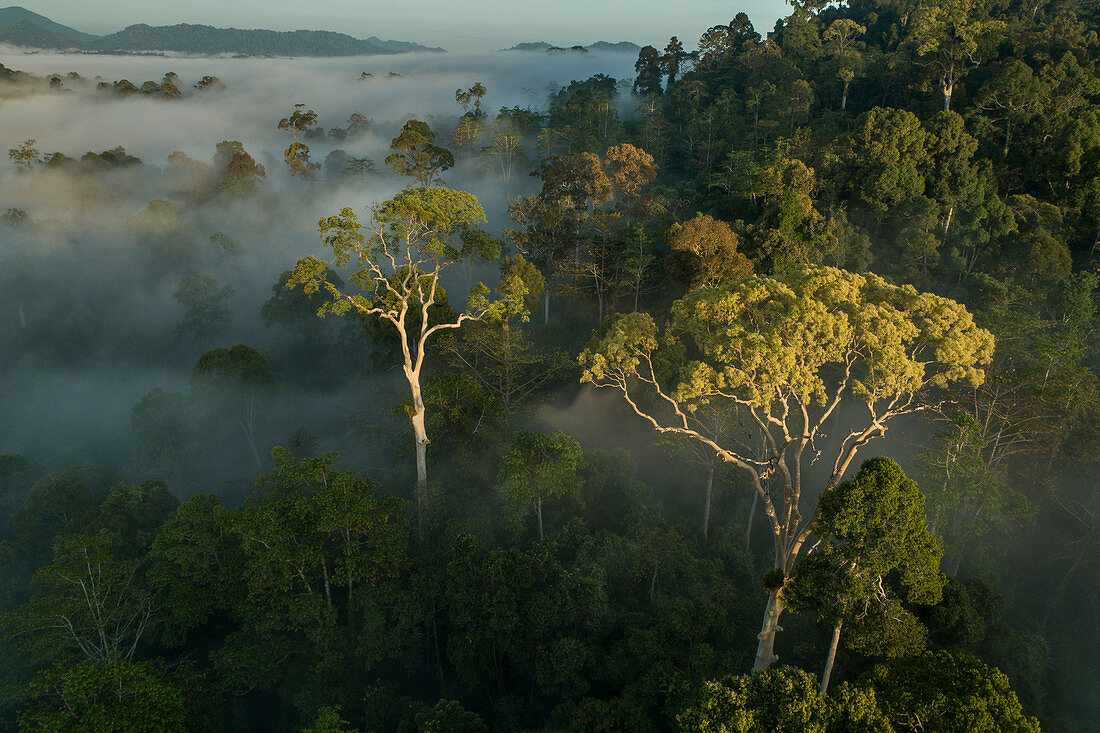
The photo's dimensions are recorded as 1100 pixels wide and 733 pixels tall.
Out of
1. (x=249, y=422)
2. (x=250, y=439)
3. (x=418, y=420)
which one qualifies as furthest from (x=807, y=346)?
(x=250, y=439)

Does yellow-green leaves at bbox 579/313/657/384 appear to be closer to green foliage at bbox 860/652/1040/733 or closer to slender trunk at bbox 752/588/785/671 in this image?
slender trunk at bbox 752/588/785/671

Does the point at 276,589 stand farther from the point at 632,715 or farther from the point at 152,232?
the point at 152,232

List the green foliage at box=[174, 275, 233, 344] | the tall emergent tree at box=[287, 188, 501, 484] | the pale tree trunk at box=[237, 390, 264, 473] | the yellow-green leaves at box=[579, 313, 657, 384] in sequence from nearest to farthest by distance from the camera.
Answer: the yellow-green leaves at box=[579, 313, 657, 384]
the tall emergent tree at box=[287, 188, 501, 484]
the pale tree trunk at box=[237, 390, 264, 473]
the green foliage at box=[174, 275, 233, 344]

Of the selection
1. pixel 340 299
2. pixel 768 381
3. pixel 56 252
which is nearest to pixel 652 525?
pixel 768 381

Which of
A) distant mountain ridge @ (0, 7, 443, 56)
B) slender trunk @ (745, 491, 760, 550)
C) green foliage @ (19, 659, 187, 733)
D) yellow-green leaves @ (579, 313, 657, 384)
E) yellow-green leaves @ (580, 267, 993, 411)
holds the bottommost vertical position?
slender trunk @ (745, 491, 760, 550)

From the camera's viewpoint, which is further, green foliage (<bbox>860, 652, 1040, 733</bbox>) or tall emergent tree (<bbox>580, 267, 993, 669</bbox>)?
tall emergent tree (<bbox>580, 267, 993, 669</bbox>)

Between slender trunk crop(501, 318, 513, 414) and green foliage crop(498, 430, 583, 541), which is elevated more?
slender trunk crop(501, 318, 513, 414)

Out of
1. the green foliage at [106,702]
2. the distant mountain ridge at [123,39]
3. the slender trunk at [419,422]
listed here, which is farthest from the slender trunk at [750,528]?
the distant mountain ridge at [123,39]

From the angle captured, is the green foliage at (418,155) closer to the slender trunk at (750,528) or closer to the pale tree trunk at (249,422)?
the pale tree trunk at (249,422)

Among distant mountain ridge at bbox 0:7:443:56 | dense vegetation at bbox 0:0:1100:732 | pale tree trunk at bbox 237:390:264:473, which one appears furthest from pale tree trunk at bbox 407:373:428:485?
distant mountain ridge at bbox 0:7:443:56
